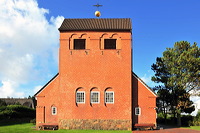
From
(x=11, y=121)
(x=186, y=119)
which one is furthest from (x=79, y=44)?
(x=186, y=119)

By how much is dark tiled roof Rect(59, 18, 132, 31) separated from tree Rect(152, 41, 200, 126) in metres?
9.75

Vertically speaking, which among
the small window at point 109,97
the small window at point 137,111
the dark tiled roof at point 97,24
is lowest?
the small window at point 137,111

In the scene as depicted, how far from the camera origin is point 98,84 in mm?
26203

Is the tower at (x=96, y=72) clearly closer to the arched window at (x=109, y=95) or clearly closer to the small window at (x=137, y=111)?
the arched window at (x=109, y=95)

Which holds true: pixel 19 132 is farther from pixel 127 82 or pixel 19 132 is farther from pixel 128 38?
pixel 128 38

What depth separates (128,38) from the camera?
26.6m

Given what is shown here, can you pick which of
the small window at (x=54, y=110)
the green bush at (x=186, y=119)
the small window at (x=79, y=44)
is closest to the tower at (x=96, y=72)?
the small window at (x=79, y=44)

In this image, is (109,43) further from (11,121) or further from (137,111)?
(11,121)

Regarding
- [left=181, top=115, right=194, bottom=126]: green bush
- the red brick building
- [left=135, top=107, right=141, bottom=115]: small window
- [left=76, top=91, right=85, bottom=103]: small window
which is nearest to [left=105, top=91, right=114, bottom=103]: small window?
the red brick building

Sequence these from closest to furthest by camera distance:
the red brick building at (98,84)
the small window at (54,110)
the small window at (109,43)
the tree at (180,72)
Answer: the red brick building at (98,84), the small window at (109,43), the small window at (54,110), the tree at (180,72)

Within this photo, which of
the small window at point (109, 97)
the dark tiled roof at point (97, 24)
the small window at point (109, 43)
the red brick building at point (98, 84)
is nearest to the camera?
the red brick building at point (98, 84)

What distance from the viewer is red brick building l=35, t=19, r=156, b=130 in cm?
2589

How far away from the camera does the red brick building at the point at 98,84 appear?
25.9 m

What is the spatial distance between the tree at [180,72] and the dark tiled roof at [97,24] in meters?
9.75
